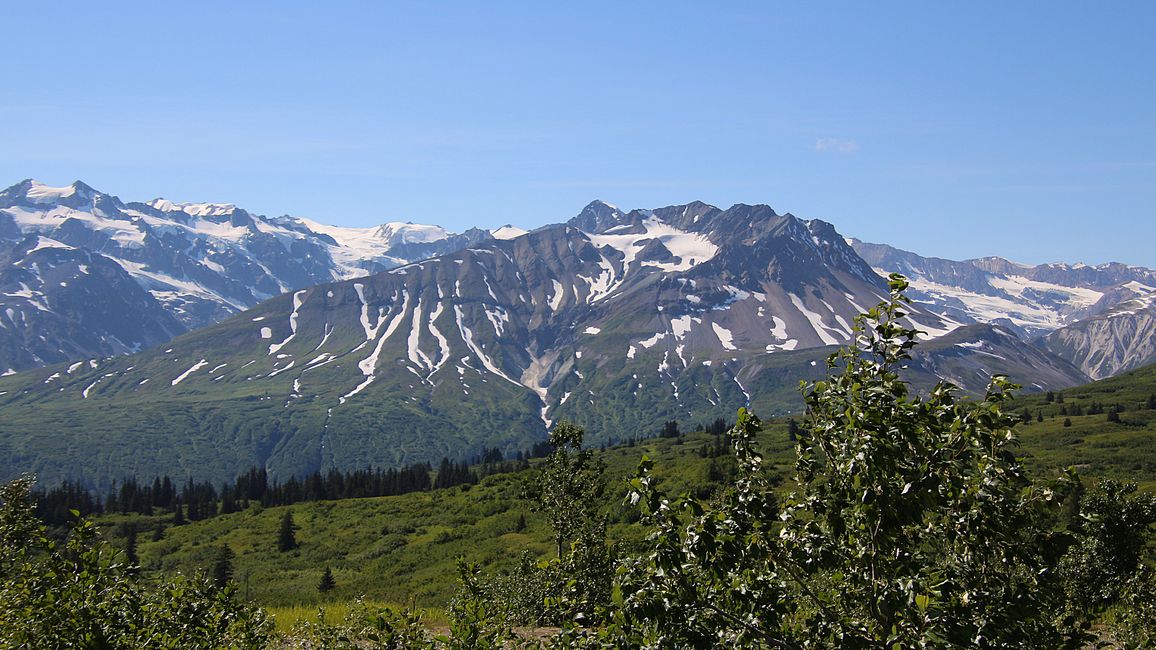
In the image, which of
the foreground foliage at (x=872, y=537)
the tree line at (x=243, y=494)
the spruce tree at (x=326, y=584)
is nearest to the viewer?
the foreground foliage at (x=872, y=537)

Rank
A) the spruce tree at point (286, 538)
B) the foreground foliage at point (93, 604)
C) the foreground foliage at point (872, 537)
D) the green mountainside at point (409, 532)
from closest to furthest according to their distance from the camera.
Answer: the foreground foliage at point (872, 537) < the foreground foliage at point (93, 604) < the green mountainside at point (409, 532) < the spruce tree at point (286, 538)

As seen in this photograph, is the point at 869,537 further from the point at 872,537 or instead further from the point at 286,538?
the point at 286,538

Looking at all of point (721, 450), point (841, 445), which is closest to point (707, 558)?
point (841, 445)

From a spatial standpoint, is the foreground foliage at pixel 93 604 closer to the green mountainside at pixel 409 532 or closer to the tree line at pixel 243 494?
the green mountainside at pixel 409 532

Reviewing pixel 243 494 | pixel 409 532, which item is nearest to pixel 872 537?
pixel 409 532

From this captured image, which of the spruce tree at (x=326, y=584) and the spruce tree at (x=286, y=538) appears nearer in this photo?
the spruce tree at (x=326, y=584)

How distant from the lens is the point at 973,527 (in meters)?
11.0

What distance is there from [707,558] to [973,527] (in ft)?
11.9

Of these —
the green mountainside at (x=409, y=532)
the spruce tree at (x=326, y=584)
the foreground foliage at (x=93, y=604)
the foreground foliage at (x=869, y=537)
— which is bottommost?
the green mountainside at (x=409, y=532)

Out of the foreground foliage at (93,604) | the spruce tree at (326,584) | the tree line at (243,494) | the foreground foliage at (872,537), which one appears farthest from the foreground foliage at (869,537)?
the tree line at (243,494)

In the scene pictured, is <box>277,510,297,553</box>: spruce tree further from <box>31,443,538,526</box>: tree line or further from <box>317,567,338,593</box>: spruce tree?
<box>31,443,538,526</box>: tree line

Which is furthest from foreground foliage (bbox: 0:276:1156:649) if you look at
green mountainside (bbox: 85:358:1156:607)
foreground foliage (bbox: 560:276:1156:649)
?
green mountainside (bbox: 85:358:1156:607)

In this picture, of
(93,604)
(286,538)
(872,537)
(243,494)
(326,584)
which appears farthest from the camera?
(243,494)

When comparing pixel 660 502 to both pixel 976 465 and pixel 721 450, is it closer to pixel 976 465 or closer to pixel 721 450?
pixel 976 465
